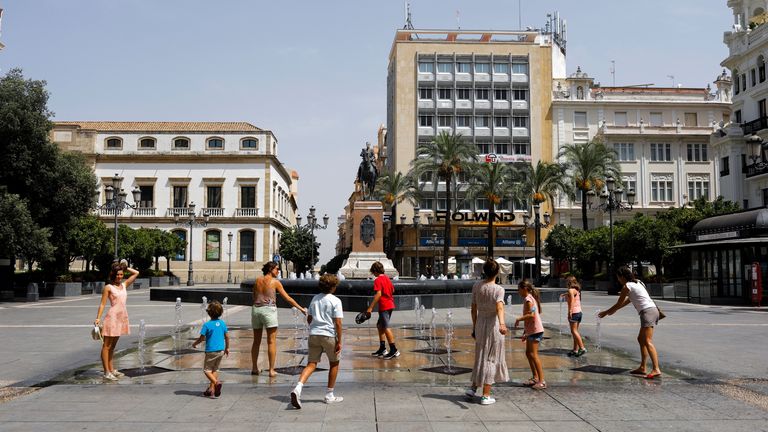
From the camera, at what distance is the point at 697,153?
238ft

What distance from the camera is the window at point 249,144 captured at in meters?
70.6

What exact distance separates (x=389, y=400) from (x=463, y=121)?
69236mm

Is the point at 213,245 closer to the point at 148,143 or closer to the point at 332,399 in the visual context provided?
the point at 148,143

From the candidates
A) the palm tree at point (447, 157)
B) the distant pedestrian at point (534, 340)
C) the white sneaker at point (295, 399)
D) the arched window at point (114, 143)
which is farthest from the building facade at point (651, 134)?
the white sneaker at point (295, 399)

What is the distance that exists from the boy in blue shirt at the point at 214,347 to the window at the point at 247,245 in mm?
61552

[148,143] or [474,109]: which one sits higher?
[474,109]

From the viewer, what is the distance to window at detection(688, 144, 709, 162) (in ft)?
238

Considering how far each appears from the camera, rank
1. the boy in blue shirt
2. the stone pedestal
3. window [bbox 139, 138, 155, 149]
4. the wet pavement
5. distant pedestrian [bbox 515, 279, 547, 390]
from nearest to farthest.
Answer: the wet pavement
the boy in blue shirt
distant pedestrian [bbox 515, 279, 547, 390]
the stone pedestal
window [bbox 139, 138, 155, 149]

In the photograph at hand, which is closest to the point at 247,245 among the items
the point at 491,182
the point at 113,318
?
the point at 491,182

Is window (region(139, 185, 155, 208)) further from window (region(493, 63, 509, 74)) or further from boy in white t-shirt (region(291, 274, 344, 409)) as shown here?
boy in white t-shirt (region(291, 274, 344, 409))

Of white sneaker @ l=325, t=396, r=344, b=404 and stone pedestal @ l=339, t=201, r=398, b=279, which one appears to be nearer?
white sneaker @ l=325, t=396, r=344, b=404

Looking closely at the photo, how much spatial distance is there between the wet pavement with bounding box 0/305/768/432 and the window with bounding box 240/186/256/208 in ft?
194

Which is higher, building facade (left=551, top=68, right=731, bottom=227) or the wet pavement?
building facade (left=551, top=68, right=731, bottom=227)

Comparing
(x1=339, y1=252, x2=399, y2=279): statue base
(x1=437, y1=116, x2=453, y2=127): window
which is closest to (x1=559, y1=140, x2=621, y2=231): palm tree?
(x1=437, y1=116, x2=453, y2=127): window
